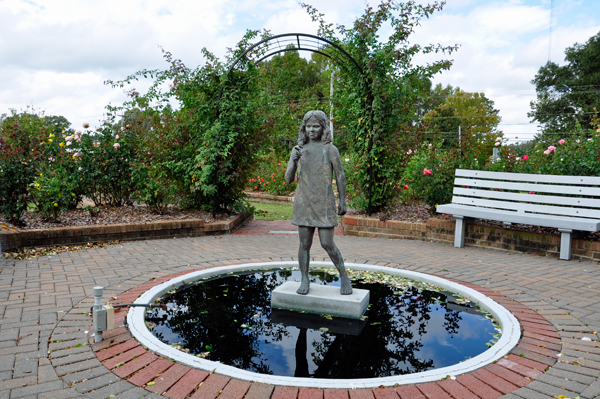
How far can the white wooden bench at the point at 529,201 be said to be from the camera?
19.7 ft

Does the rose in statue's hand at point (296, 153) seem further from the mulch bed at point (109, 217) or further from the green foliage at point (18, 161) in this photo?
the green foliage at point (18, 161)

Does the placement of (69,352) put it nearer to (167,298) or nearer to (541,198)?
(167,298)

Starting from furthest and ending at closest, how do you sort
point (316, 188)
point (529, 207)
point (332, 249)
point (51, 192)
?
1. point (51, 192)
2. point (529, 207)
3. point (332, 249)
4. point (316, 188)

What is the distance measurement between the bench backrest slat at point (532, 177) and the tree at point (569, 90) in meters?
28.0

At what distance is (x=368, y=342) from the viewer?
3.24m

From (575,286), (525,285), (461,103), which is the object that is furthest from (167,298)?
(461,103)

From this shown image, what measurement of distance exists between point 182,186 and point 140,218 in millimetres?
1175

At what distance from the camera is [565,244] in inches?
239

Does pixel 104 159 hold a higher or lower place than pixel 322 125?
lower

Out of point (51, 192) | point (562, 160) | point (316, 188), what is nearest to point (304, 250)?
point (316, 188)

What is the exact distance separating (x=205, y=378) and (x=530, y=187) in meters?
6.01

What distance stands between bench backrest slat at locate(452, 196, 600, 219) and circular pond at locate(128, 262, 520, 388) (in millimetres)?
2843

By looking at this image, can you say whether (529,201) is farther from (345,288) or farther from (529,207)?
(345,288)

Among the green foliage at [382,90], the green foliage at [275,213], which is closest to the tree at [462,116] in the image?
the green foliage at [275,213]
